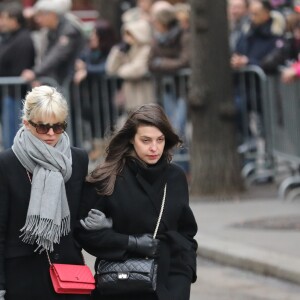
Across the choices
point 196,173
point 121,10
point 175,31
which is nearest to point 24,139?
point 196,173

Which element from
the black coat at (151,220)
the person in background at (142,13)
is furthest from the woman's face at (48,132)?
the person in background at (142,13)

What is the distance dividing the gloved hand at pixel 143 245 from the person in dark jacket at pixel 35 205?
11.2 inches

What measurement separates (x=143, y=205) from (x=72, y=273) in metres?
0.43

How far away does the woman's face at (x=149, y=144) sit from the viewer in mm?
5762

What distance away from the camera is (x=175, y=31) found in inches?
602

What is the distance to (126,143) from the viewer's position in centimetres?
591

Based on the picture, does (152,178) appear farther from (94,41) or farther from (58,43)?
(94,41)

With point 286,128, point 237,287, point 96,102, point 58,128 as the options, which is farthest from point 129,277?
point 96,102

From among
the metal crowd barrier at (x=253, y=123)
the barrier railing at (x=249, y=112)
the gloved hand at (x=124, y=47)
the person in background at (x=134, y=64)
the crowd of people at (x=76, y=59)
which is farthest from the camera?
the gloved hand at (x=124, y=47)

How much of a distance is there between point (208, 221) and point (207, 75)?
2388 mm

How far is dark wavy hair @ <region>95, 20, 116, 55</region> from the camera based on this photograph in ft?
55.4

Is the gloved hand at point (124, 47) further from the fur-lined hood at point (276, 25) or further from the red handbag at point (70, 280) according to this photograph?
the red handbag at point (70, 280)

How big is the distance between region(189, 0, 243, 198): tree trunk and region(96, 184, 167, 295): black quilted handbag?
852 cm

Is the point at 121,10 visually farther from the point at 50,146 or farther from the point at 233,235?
the point at 50,146
